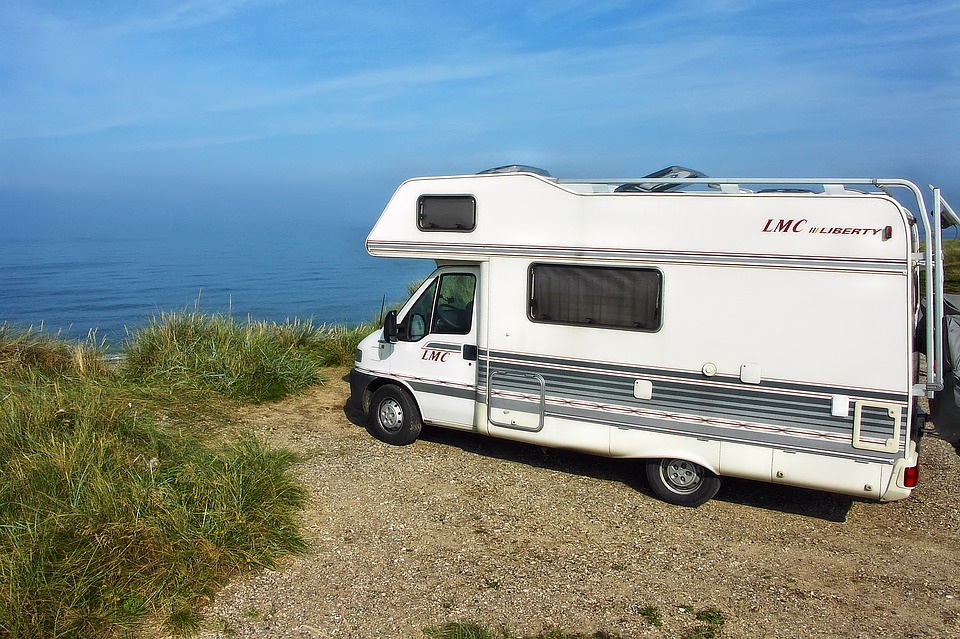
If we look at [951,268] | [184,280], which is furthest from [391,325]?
[184,280]

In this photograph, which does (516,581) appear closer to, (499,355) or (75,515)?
(499,355)

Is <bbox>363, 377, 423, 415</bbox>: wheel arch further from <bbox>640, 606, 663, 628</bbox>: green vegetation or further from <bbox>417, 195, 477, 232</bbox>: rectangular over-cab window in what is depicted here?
<bbox>640, 606, 663, 628</bbox>: green vegetation

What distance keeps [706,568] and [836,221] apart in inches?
114

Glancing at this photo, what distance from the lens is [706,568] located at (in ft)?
19.0

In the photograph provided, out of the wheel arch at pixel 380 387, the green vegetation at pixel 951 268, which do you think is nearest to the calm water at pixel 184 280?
the wheel arch at pixel 380 387

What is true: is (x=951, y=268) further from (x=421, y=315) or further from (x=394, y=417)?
(x=394, y=417)

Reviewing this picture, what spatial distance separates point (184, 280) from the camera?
48.2 metres

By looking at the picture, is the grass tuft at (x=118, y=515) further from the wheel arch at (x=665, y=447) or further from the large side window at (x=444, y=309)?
the wheel arch at (x=665, y=447)

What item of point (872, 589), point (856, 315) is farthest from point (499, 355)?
point (872, 589)

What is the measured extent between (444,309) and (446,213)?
107 cm

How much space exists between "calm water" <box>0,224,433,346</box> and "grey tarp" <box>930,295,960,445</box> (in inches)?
427

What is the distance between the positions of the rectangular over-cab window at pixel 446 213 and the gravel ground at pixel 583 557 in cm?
255

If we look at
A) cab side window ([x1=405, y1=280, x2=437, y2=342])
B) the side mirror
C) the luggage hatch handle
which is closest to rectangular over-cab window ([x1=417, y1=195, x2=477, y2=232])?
cab side window ([x1=405, y1=280, x2=437, y2=342])

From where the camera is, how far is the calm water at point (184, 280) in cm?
3212
